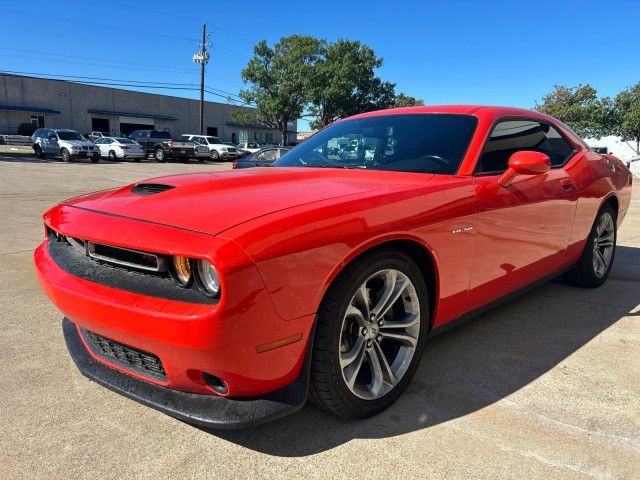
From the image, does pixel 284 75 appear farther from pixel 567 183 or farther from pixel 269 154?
pixel 567 183

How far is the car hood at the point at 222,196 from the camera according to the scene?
2.02 meters

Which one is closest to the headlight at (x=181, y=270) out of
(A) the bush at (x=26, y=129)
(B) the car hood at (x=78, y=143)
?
(B) the car hood at (x=78, y=143)

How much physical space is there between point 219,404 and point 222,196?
921 mm

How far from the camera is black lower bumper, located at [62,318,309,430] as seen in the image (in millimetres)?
1932

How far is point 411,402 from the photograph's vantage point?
8.46 ft

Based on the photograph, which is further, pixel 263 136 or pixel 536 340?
pixel 263 136

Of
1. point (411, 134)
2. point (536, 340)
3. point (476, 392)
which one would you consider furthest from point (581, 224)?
point (476, 392)

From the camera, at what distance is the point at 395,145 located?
3.26 m

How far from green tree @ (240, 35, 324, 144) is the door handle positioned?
40.6 meters

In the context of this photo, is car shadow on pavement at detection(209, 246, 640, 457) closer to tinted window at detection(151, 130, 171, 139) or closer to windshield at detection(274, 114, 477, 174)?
windshield at detection(274, 114, 477, 174)

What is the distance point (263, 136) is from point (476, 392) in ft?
228

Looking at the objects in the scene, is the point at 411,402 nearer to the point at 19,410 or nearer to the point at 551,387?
the point at 551,387

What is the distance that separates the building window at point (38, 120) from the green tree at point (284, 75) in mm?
19712

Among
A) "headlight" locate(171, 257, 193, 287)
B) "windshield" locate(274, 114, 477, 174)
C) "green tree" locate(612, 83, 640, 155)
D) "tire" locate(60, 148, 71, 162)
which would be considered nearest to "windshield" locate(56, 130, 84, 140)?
"tire" locate(60, 148, 71, 162)
